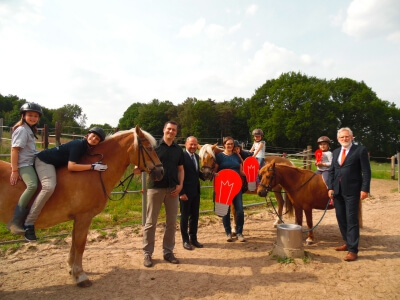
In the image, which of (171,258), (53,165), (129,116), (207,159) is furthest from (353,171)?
(129,116)

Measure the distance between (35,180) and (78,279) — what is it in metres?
1.46

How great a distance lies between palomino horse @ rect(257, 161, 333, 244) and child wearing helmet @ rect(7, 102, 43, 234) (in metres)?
3.94

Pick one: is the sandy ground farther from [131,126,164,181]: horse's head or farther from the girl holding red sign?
[131,126,164,181]: horse's head

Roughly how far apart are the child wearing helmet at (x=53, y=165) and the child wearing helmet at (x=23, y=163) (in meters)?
0.07

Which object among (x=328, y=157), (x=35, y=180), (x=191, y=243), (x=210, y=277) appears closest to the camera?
(x=35, y=180)

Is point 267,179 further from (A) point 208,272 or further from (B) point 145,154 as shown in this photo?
(B) point 145,154

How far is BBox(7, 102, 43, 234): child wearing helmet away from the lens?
2.97m

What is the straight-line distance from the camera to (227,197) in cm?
508

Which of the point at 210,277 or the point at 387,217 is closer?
the point at 210,277

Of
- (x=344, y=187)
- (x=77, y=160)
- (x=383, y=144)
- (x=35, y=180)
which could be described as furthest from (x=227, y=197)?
(x=383, y=144)

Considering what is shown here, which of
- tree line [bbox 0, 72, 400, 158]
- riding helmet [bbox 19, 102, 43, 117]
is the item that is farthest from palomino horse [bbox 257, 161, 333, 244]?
tree line [bbox 0, 72, 400, 158]

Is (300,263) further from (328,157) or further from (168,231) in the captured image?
(328,157)

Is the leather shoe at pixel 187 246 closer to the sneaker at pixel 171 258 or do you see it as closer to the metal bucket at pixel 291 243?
the sneaker at pixel 171 258

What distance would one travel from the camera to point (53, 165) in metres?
3.22
